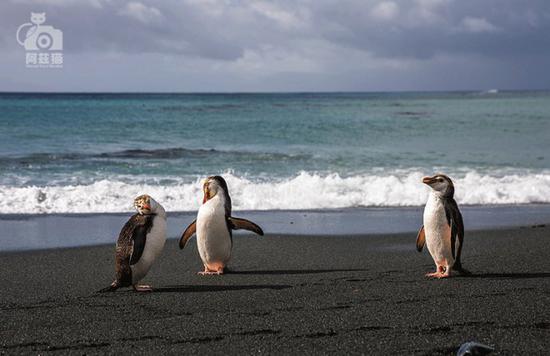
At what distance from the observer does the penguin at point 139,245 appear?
664 cm

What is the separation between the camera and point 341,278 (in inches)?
285

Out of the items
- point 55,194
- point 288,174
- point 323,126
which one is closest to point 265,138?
point 323,126

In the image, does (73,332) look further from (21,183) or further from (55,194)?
(21,183)

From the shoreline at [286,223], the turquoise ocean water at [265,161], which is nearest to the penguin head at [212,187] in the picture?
the shoreline at [286,223]

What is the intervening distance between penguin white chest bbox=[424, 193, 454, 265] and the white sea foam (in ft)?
22.8

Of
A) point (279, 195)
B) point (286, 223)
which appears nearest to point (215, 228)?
point (286, 223)

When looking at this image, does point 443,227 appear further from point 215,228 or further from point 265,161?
point 265,161

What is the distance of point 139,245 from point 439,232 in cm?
285

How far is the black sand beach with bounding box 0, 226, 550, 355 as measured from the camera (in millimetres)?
4941

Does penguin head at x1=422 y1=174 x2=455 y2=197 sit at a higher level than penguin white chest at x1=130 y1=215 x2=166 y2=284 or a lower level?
higher

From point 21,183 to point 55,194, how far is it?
9.95 feet

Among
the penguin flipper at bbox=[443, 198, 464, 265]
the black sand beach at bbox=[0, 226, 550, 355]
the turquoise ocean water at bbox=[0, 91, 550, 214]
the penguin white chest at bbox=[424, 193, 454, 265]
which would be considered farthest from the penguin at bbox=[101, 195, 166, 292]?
the turquoise ocean water at bbox=[0, 91, 550, 214]

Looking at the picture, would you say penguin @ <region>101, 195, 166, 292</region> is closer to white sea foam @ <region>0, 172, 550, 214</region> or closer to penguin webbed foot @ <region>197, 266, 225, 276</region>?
penguin webbed foot @ <region>197, 266, 225, 276</region>

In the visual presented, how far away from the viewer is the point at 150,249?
22.2 feet
